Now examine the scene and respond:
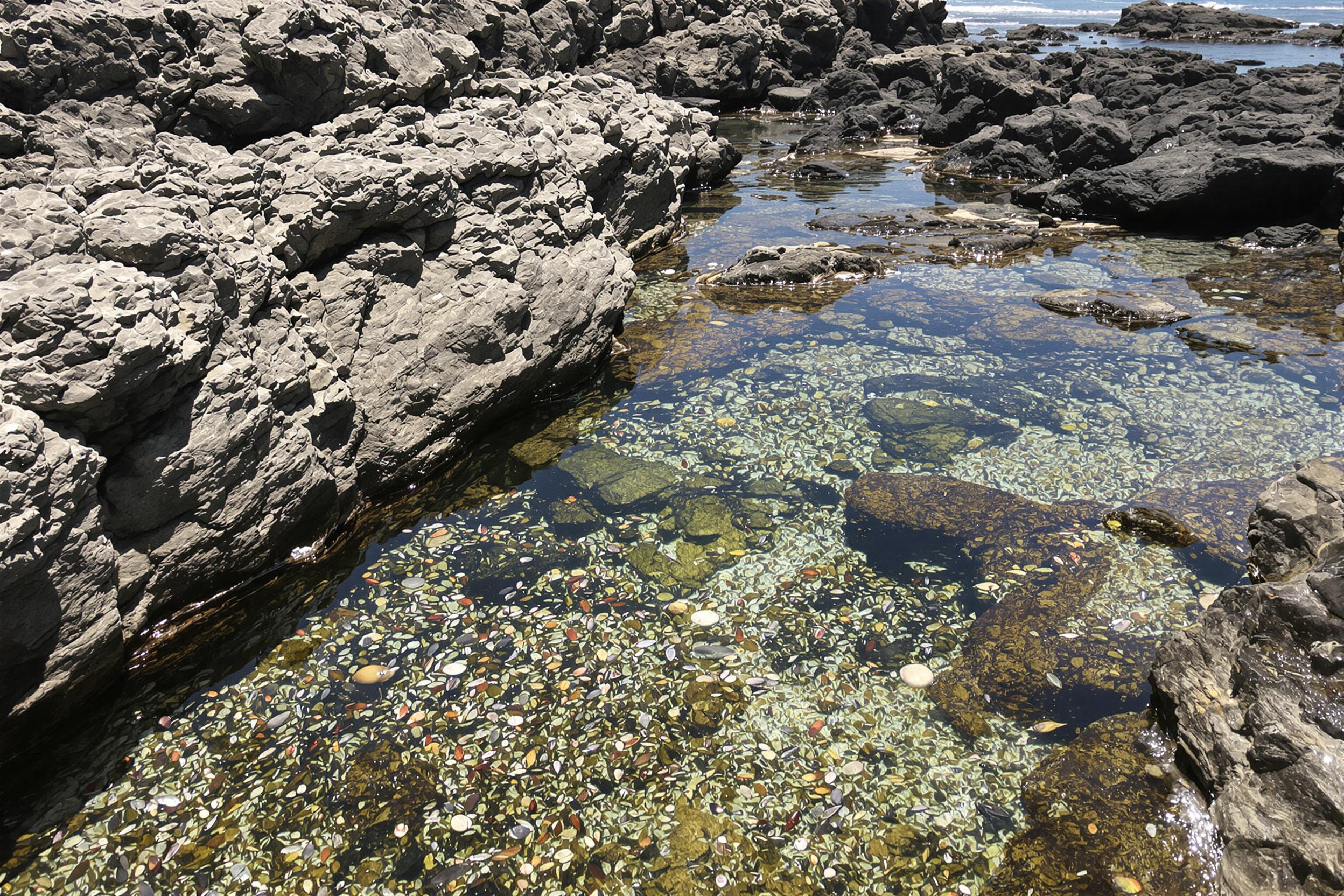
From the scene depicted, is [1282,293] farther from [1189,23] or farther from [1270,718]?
[1189,23]

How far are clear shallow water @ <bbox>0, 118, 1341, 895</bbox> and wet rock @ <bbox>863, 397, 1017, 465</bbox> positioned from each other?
18 centimetres

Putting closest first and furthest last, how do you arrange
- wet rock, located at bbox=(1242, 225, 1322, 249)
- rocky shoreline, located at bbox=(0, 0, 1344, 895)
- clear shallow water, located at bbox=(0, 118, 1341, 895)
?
clear shallow water, located at bbox=(0, 118, 1341, 895)
rocky shoreline, located at bbox=(0, 0, 1344, 895)
wet rock, located at bbox=(1242, 225, 1322, 249)

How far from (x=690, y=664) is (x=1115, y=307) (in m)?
12.9

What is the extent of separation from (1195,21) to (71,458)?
98608 mm

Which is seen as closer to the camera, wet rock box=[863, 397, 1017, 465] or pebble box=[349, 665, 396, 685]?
pebble box=[349, 665, 396, 685]

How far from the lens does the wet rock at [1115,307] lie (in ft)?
52.4

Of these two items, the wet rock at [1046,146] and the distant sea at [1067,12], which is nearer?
the wet rock at [1046,146]

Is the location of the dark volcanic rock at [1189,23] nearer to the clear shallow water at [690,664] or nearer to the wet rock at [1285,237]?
the wet rock at [1285,237]

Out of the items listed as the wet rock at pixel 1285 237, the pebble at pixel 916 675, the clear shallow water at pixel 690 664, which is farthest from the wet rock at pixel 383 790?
the wet rock at pixel 1285 237

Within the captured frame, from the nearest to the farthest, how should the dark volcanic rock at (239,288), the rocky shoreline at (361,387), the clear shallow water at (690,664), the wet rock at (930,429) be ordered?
the clear shallow water at (690,664), the rocky shoreline at (361,387), the dark volcanic rock at (239,288), the wet rock at (930,429)

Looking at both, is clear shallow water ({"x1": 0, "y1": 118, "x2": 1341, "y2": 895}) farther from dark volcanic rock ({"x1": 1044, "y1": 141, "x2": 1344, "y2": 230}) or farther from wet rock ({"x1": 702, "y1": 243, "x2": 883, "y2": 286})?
dark volcanic rock ({"x1": 1044, "y1": 141, "x2": 1344, "y2": 230})

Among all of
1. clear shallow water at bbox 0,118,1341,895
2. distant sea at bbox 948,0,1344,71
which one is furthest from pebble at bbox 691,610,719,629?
distant sea at bbox 948,0,1344,71

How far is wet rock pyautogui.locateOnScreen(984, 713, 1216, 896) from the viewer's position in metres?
5.85

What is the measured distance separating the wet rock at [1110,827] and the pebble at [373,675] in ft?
17.8
